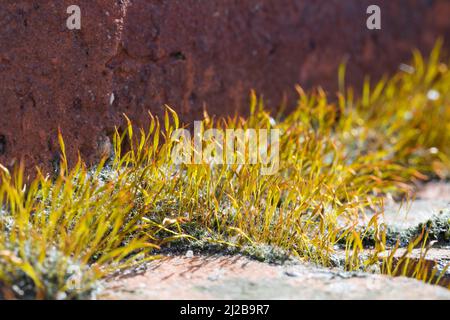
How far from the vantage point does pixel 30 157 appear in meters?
3.15

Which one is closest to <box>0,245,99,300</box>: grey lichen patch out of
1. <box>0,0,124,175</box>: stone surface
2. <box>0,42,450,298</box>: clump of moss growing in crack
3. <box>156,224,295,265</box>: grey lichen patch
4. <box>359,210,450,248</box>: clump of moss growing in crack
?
<box>0,42,450,298</box>: clump of moss growing in crack

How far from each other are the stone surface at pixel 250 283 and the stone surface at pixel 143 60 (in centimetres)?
76

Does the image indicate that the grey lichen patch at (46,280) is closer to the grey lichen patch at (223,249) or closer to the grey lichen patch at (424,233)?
the grey lichen patch at (223,249)

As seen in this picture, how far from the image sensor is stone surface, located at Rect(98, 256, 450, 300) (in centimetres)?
262

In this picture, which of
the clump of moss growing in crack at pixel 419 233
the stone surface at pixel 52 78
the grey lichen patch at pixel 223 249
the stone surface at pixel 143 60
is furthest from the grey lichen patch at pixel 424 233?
the stone surface at pixel 52 78

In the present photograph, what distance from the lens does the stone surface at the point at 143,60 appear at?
123 inches

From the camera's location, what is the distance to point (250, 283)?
2742 millimetres

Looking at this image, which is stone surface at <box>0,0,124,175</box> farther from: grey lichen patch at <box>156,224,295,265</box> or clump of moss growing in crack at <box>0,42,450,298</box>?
grey lichen patch at <box>156,224,295,265</box>

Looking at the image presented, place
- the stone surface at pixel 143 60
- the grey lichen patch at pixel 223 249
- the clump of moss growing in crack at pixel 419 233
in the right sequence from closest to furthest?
1. the grey lichen patch at pixel 223 249
2. the stone surface at pixel 143 60
3. the clump of moss growing in crack at pixel 419 233

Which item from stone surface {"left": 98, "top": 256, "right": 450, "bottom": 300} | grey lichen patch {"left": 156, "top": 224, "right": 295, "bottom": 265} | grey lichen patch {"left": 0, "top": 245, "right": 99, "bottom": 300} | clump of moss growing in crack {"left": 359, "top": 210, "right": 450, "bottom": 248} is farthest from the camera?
clump of moss growing in crack {"left": 359, "top": 210, "right": 450, "bottom": 248}

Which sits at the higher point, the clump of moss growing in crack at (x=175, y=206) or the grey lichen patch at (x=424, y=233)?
the clump of moss growing in crack at (x=175, y=206)

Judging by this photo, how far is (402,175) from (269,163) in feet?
4.33

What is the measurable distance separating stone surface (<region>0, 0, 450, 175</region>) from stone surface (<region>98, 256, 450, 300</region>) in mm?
760
